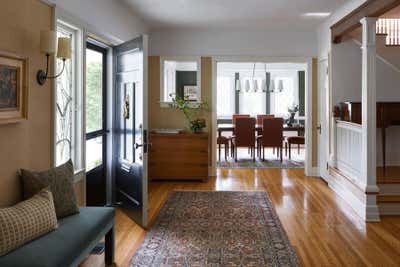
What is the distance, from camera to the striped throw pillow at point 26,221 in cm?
217

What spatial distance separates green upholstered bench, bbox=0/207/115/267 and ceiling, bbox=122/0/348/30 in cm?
327

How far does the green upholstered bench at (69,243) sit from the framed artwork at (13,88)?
78 cm

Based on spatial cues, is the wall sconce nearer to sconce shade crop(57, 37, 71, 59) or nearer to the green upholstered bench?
sconce shade crop(57, 37, 71, 59)

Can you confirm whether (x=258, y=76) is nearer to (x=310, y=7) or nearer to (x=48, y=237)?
(x=310, y=7)

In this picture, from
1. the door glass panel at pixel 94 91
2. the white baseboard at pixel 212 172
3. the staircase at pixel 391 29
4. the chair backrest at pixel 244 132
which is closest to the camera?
the door glass panel at pixel 94 91

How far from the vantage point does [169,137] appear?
22.6ft

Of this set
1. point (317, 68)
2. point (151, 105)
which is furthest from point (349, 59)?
A: point (151, 105)

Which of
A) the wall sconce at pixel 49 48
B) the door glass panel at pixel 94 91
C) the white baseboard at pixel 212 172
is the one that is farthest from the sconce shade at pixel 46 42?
the white baseboard at pixel 212 172

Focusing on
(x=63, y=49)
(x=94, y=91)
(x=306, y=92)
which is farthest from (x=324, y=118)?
(x=63, y=49)

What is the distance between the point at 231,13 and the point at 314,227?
3339mm

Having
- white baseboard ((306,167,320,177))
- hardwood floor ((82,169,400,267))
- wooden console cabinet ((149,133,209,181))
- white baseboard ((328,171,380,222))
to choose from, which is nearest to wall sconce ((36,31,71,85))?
hardwood floor ((82,169,400,267))

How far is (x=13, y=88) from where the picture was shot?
2.70m

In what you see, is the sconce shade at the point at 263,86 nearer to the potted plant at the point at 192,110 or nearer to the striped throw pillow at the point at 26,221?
the potted plant at the point at 192,110

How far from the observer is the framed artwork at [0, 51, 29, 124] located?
256 cm
